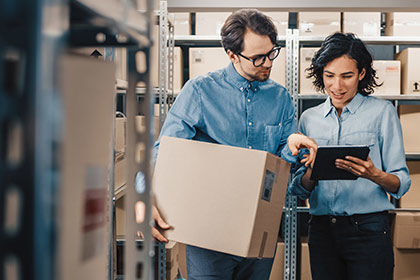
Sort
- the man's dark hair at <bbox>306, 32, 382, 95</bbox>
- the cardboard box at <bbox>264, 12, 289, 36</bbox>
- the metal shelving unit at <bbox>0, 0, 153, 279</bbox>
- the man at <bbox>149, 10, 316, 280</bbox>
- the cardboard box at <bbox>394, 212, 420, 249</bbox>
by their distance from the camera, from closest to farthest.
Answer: the metal shelving unit at <bbox>0, 0, 153, 279</bbox>
the man at <bbox>149, 10, 316, 280</bbox>
the man's dark hair at <bbox>306, 32, 382, 95</bbox>
the cardboard box at <bbox>394, 212, 420, 249</bbox>
the cardboard box at <bbox>264, 12, 289, 36</bbox>

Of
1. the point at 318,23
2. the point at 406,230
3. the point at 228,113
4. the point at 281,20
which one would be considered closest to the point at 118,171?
the point at 228,113

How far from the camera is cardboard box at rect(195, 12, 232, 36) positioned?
306cm

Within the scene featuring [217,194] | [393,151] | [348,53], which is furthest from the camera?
[348,53]

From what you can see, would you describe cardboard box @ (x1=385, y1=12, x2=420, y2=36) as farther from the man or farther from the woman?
the man

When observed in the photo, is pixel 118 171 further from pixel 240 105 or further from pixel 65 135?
pixel 65 135

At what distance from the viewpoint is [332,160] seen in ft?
5.42

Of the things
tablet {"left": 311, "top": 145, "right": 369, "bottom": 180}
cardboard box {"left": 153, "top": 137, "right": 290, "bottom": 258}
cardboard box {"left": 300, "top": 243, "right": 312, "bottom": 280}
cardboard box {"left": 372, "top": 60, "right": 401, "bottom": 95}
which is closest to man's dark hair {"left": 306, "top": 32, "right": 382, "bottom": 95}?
tablet {"left": 311, "top": 145, "right": 369, "bottom": 180}

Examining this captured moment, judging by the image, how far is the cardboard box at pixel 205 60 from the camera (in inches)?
118

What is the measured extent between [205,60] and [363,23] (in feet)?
3.67

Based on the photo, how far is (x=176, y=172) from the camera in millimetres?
1350

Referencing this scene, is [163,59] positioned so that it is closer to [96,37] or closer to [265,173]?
[265,173]

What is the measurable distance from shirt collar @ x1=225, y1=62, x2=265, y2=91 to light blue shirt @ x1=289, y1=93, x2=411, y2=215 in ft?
1.52

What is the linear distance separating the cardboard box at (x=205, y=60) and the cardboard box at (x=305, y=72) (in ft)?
1.66

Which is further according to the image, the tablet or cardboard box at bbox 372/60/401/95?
cardboard box at bbox 372/60/401/95
